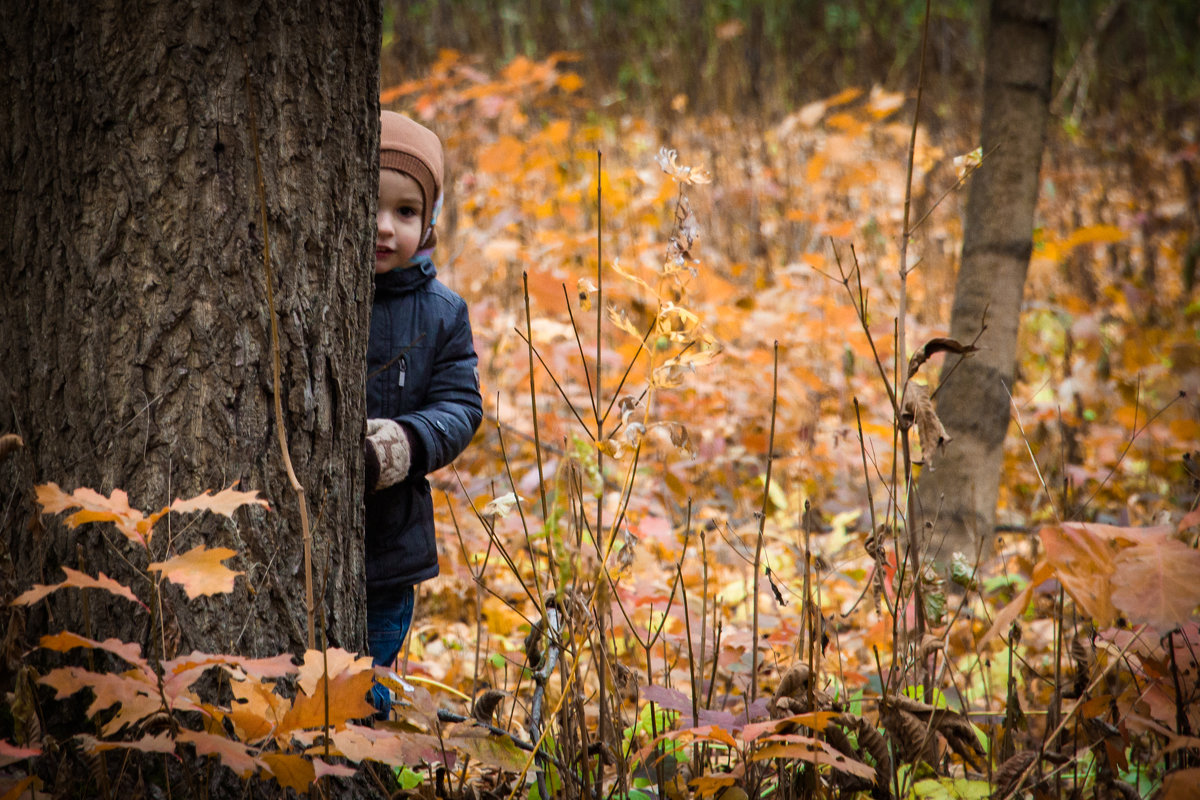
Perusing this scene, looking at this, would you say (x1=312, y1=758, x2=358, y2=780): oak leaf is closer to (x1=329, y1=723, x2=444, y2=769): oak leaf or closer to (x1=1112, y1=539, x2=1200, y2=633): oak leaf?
(x1=329, y1=723, x2=444, y2=769): oak leaf

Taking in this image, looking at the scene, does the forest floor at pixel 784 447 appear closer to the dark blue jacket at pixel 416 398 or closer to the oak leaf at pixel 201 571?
the dark blue jacket at pixel 416 398

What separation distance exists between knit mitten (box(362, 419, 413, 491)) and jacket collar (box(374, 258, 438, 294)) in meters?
0.34

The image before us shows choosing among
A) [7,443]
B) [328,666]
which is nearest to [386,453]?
[328,666]

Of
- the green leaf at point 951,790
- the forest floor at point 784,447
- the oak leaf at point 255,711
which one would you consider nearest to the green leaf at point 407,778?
the forest floor at point 784,447

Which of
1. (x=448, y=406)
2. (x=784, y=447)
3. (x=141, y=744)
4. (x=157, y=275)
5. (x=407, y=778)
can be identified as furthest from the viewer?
(x=784, y=447)

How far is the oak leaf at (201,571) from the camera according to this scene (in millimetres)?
1059

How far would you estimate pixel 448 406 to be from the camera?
6.18ft

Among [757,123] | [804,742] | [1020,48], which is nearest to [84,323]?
[804,742]

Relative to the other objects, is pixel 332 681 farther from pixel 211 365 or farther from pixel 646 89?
pixel 646 89

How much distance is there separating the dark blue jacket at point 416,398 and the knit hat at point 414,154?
16cm

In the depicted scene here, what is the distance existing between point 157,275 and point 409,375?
65 centimetres

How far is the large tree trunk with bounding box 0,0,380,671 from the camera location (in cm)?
133

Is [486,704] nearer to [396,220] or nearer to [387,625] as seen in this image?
[387,625]

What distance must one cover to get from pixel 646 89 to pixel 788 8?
2.01 meters
